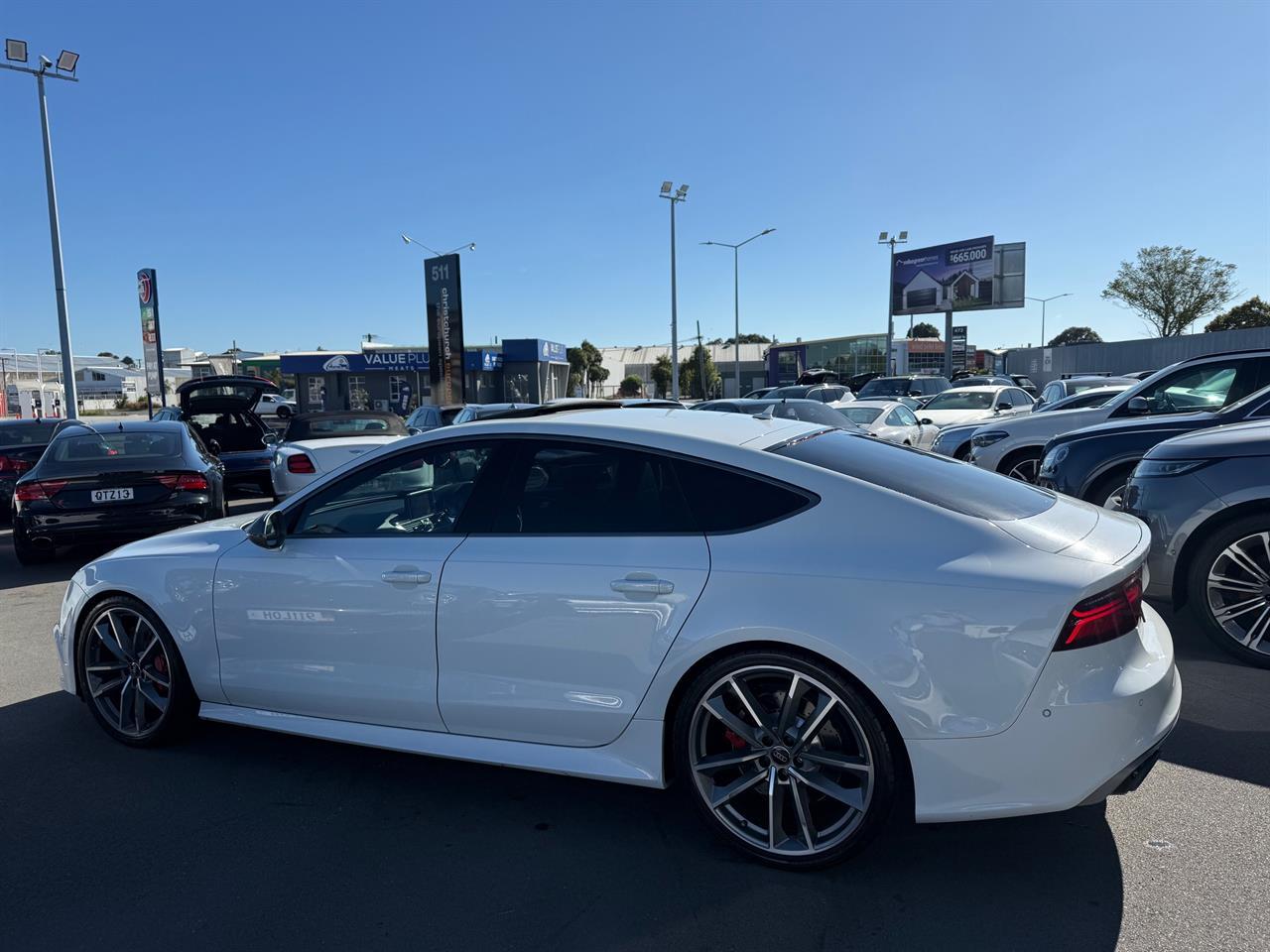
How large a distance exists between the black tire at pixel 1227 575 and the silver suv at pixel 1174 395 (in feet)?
7.53

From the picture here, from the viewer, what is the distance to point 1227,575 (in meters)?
4.79

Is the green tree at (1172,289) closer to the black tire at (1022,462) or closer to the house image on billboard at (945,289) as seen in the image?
the house image on billboard at (945,289)

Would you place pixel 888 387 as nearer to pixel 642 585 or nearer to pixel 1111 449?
pixel 1111 449

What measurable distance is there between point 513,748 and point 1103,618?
2.09m

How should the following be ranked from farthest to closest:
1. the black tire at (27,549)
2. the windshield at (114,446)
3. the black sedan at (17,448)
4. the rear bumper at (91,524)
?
the black sedan at (17,448) → the windshield at (114,446) → the black tire at (27,549) → the rear bumper at (91,524)

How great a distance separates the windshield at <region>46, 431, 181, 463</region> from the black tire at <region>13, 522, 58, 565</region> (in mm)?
737

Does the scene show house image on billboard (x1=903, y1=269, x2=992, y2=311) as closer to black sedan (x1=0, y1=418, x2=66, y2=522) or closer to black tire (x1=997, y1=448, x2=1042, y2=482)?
black tire (x1=997, y1=448, x2=1042, y2=482)

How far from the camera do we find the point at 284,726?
3.65m

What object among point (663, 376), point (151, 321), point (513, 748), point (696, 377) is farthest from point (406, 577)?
point (663, 376)

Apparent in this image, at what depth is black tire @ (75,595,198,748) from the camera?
393cm

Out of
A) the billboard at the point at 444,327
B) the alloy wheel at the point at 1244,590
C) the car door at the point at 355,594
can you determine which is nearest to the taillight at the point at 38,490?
the car door at the point at 355,594

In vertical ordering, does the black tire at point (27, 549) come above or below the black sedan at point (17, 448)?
below

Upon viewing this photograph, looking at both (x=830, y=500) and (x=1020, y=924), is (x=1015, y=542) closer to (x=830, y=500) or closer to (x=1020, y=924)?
(x=830, y=500)

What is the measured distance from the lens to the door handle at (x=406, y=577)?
3283 millimetres
